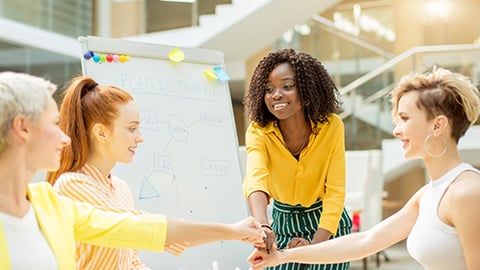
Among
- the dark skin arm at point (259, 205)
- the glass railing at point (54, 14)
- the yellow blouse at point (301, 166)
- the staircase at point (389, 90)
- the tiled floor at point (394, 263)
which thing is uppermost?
the yellow blouse at point (301, 166)

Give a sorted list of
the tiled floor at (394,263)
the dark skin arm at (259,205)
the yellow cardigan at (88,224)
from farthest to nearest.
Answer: the tiled floor at (394,263) < the dark skin arm at (259,205) < the yellow cardigan at (88,224)

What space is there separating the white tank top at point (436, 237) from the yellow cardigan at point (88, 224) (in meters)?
0.68

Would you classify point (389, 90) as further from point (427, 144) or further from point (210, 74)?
point (427, 144)

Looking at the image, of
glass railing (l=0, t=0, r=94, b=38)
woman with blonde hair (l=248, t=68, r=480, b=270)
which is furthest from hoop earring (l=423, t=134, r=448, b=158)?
glass railing (l=0, t=0, r=94, b=38)

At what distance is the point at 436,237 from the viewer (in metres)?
1.72

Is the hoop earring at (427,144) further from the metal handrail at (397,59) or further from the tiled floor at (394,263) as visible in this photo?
the metal handrail at (397,59)

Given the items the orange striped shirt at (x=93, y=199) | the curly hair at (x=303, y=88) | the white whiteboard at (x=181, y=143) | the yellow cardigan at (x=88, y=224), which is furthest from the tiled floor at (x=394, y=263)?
the yellow cardigan at (x=88, y=224)

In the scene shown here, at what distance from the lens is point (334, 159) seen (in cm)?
233

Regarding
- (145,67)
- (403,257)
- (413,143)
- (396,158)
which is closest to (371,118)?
(396,158)

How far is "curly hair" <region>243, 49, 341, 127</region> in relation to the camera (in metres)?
2.32

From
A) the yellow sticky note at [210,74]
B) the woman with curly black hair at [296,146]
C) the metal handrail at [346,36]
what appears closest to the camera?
the woman with curly black hair at [296,146]

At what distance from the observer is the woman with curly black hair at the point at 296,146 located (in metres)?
2.30

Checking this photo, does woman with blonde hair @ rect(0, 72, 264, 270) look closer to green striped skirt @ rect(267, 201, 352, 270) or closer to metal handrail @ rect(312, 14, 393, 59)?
green striped skirt @ rect(267, 201, 352, 270)

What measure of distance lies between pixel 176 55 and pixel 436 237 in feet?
4.76
